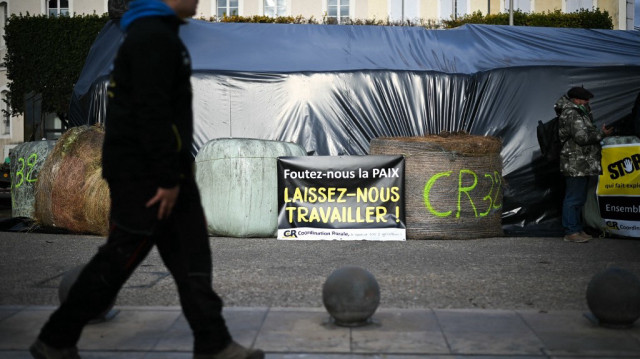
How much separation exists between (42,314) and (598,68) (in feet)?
27.8

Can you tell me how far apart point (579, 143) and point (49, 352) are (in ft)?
22.9

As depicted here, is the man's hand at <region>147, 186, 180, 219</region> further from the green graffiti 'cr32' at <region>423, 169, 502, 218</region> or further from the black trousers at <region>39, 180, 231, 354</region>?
the green graffiti 'cr32' at <region>423, 169, 502, 218</region>

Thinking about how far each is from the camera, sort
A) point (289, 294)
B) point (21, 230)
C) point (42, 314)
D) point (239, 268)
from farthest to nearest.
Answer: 1. point (21, 230)
2. point (239, 268)
3. point (289, 294)
4. point (42, 314)

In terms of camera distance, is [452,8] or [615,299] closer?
[615,299]

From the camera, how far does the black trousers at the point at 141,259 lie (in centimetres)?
369

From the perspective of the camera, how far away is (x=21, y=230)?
1050 centimetres

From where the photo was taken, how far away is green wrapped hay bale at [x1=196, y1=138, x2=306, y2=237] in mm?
9578

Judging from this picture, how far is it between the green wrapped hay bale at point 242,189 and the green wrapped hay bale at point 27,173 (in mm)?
2724

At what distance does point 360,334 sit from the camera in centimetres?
467

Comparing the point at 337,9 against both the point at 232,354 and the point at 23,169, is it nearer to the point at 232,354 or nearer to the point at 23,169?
the point at 23,169

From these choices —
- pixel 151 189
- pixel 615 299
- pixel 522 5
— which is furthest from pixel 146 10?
pixel 522 5

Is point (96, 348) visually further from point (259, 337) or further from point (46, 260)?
point (46, 260)

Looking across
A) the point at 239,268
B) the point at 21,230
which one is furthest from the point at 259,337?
the point at 21,230

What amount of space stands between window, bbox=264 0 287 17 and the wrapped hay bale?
20.9 metres
